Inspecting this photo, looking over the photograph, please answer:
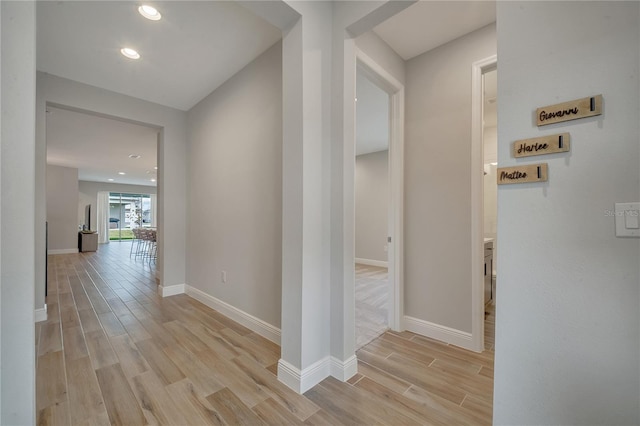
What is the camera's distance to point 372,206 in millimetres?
6348

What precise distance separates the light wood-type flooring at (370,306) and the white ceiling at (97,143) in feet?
13.8

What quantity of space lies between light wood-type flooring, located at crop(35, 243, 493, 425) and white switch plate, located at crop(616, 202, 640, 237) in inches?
47.9

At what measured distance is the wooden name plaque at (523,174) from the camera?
1.00m

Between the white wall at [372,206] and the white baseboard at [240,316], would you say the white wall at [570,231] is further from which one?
the white wall at [372,206]

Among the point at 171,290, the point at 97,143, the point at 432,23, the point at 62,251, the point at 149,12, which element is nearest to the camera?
the point at 149,12

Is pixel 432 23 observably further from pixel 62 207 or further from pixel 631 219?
pixel 62 207

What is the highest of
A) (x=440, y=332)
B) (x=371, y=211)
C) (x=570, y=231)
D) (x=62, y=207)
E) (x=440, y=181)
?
(x=440, y=181)

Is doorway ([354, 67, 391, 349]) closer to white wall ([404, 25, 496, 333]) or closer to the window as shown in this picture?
white wall ([404, 25, 496, 333])

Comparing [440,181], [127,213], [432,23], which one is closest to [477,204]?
[440,181]

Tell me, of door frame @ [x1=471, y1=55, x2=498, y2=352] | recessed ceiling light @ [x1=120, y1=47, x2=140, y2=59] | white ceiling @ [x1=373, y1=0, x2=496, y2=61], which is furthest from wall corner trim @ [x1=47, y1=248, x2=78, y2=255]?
door frame @ [x1=471, y1=55, x2=498, y2=352]

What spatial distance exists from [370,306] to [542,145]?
9.06ft

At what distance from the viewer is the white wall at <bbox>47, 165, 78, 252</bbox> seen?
765cm
